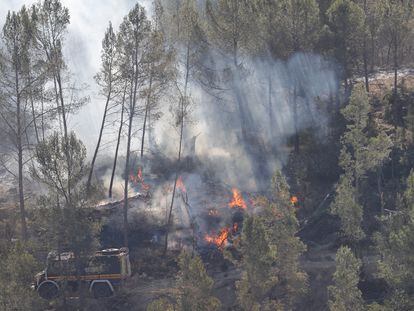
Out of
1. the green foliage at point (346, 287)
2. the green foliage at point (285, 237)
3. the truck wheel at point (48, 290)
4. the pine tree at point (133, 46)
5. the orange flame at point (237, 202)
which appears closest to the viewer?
the green foliage at point (346, 287)

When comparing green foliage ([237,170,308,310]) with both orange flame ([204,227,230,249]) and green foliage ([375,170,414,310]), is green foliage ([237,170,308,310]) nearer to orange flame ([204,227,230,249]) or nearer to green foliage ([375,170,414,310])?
green foliage ([375,170,414,310])

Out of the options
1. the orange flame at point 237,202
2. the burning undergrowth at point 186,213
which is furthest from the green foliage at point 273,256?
the orange flame at point 237,202

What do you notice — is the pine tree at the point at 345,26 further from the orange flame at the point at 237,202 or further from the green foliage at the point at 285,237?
the green foliage at the point at 285,237

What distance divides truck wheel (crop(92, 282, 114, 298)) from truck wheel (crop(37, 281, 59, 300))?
2071 mm

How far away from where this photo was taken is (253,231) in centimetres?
2423

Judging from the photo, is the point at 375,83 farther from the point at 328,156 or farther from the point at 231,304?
the point at 231,304

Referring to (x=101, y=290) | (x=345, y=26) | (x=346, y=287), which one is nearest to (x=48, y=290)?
(x=101, y=290)

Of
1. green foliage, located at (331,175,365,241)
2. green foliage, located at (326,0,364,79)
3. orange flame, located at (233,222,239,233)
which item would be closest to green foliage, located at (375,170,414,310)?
green foliage, located at (331,175,365,241)

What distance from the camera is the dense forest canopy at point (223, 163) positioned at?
26.4 meters

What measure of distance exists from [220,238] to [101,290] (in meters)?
7.93

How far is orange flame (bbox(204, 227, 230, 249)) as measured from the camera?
33.8 meters

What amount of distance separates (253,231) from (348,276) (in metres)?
4.51

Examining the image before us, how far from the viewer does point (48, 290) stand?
100ft

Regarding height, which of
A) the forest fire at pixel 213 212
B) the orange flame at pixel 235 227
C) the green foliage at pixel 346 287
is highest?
the forest fire at pixel 213 212
